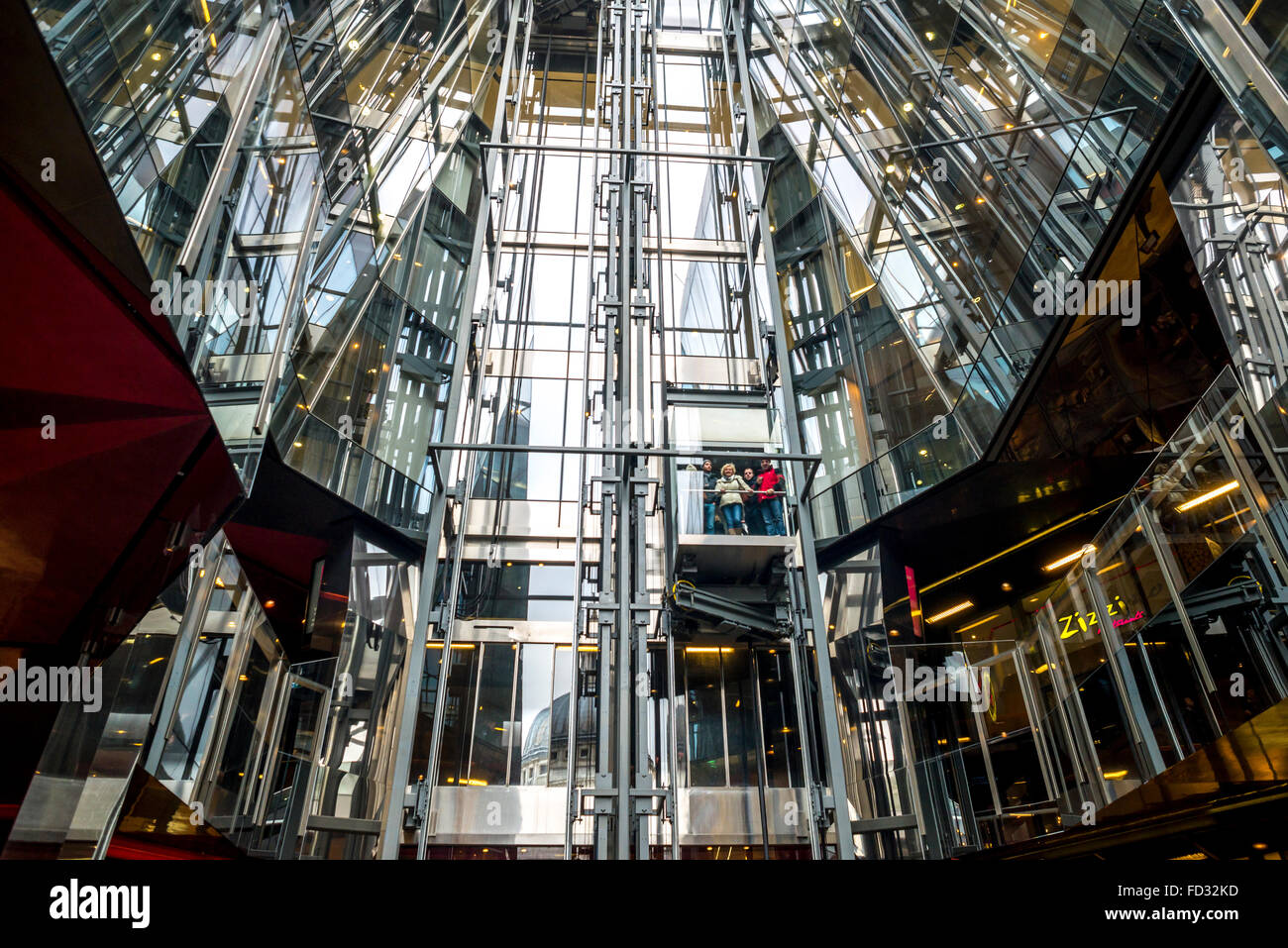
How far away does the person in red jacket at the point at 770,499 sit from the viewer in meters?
9.14

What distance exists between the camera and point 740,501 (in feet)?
29.8

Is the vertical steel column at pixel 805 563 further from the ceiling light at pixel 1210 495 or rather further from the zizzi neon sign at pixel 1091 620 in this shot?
the ceiling light at pixel 1210 495

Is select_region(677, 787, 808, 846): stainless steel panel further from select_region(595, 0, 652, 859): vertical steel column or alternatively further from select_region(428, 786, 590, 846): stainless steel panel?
select_region(595, 0, 652, 859): vertical steel column

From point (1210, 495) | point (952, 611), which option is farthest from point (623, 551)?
point (952, 611)

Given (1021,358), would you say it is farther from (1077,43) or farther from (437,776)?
(437,776)

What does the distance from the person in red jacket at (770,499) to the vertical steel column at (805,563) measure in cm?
24

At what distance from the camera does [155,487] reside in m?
7.04

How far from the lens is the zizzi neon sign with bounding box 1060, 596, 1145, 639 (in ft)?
17.5

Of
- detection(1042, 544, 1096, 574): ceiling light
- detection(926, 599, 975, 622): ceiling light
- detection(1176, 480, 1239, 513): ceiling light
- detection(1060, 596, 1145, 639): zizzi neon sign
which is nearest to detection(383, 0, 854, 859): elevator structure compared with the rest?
detection(1060, 596, 1145, 639): zizzi neon sign

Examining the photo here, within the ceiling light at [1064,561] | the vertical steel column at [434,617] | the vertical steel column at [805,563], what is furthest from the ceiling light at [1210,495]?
the ceiling light at [1064,561]

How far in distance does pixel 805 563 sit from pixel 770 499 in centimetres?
133

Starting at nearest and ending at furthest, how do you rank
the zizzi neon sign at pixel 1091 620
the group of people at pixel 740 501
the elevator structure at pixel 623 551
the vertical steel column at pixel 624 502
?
the zizzi neon sign at pixel 1091 620, the vertical steel column at pixel 624 502, the elevator structure at pixel 623 551, the group of people at pixel 740 501

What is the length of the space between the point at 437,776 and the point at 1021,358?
8200 mm
